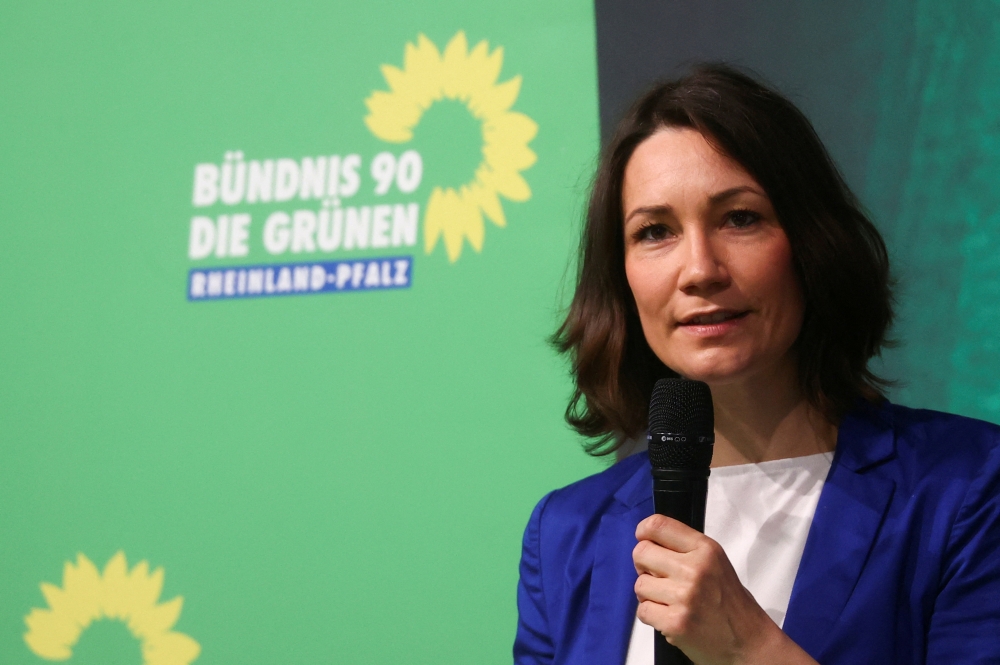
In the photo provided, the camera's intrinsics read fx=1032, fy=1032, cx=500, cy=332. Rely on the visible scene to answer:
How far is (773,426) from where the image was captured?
1606 millimetres

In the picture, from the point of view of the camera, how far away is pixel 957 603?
132cm

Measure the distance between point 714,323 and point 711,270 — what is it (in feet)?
0.26

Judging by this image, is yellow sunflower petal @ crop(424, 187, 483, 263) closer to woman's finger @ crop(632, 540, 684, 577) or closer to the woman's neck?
the woman's neck

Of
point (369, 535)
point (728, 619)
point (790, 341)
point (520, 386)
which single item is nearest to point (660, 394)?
point (728, 619)

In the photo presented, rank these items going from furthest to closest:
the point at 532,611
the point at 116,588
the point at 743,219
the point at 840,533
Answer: the point at 116,588
the point at 532,611
the point at 743,219
the point at 840,533

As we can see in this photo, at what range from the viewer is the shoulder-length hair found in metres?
1.56

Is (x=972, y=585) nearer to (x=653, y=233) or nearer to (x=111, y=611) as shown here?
(x=653, y=233)

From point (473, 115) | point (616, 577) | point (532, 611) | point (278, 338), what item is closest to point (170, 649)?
point (278, 338)

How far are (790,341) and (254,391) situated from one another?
1376 millimetres

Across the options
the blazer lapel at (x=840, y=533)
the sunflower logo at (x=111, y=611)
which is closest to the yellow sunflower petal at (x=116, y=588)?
the sunflower logo at (x=111, y=611)

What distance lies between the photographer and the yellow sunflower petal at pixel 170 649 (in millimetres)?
2430

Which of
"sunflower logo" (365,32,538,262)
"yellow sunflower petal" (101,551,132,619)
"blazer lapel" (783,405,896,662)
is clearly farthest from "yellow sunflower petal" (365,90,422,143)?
"blazer lapel" (783,405,896,662)

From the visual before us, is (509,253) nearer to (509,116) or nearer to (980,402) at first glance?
(509,116)

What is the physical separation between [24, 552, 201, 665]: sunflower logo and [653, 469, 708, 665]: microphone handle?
1.60 meters
